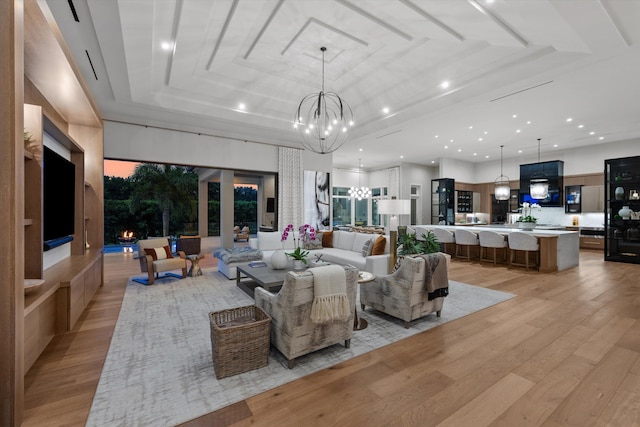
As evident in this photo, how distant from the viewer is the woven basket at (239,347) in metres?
2.19

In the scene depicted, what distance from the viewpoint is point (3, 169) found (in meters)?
1.62

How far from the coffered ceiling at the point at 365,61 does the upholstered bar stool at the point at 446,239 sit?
8.87ft

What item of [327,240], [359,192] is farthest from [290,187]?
[359,192]

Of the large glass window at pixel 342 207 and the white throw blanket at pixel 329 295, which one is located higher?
the large glass window at pixel 342 207

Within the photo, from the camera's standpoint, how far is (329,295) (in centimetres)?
232

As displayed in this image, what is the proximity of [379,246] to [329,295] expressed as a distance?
2.91m

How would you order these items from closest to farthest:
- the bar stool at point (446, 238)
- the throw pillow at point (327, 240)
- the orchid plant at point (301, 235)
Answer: the orchid plant at point (301, 235) → the throw pillow at point (327, 240) → the bar stool at point (446, 238)

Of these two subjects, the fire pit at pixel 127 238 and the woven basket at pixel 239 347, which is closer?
the woven basket at pixel 239 347

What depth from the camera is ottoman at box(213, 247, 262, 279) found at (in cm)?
525

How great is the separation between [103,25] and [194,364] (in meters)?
3.48

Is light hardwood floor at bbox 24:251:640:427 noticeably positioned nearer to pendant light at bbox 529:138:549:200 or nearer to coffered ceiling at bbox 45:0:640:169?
coffered ceiling at bbox 45:0:640:169

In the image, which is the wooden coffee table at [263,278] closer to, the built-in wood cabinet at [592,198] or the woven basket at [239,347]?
the woven basket at [239,347]

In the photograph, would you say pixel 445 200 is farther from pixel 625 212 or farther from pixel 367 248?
pixel 367 248

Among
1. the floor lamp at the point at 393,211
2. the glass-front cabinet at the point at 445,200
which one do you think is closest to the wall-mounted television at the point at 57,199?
the floor lamp at the point at 393,211
